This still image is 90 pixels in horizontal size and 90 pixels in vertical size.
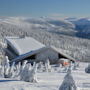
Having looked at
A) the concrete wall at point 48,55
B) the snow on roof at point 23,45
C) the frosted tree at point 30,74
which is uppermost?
the snow on roof at point 23,45

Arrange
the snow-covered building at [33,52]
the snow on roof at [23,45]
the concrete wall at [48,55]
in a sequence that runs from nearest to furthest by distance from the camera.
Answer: the snow-covered building at [33,52]
the snow on roof at [23,45]
the concrete wall at [48,55]

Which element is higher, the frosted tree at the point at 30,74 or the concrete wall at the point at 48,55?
the concrete wall at the point at 48,55

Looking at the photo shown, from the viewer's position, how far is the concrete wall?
4203 centimetres

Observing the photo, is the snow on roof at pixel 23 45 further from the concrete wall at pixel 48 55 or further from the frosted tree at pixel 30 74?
the frosted tree at pixel 30 74

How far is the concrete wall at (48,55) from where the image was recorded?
4203cm

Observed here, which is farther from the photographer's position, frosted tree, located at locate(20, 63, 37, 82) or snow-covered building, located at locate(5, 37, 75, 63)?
snow-covered building, located at locate(5, 37, 75, 63)

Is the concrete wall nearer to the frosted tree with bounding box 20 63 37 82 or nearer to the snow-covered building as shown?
the snow-covered building

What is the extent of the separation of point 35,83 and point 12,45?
29.0m

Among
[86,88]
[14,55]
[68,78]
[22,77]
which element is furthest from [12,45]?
[68,78]

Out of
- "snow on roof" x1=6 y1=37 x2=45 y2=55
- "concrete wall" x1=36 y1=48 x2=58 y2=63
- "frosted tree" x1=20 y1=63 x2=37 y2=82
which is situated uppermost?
"snow on roof" x1=6 y1=37 x2=45 y2=55

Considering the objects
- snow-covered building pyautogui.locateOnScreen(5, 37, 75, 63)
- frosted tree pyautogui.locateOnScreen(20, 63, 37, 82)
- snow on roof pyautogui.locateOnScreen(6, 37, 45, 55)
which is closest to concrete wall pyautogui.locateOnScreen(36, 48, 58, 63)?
snow-covered building pyautogui.locateOnScreen(5, 37, 75, 63)

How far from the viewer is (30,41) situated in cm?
4656

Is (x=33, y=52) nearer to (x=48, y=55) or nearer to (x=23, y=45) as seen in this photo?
(x=48, y=55)

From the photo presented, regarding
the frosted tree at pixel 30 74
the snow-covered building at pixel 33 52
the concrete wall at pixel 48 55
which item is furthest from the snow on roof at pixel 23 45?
the frosted tree at pixel 30 74
